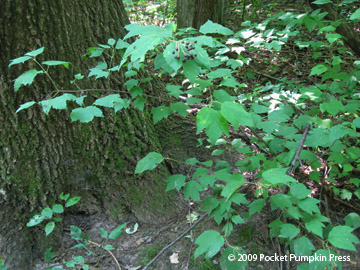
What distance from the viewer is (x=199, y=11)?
4164mm

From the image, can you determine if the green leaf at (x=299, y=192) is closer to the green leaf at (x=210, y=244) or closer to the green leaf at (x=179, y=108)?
the green leaf at (x=210, y=244)

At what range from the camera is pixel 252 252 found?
2037mm

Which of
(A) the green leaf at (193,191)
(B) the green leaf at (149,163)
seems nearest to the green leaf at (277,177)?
(A) the green leaf at (193,191)

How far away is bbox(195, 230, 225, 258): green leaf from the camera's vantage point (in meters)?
1.41

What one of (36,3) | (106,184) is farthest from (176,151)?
(36,3)

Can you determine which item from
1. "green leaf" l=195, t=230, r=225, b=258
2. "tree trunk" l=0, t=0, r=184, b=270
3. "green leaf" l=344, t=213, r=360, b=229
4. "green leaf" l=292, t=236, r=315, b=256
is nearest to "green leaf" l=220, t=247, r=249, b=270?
"green leaf" l=195, t=230, r=225, b=258

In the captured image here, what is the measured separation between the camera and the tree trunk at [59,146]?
6.53 feet

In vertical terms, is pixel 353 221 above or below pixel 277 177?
below

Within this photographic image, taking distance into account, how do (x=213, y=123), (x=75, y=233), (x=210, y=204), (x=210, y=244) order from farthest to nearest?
(x=75, y=233)
(x=210, y=204)
(x=210, y=244)
(x=213, y=123)

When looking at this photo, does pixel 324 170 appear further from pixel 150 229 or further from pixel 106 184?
pixel 106 184

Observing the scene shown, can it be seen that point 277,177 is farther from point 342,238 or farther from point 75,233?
point 75,233

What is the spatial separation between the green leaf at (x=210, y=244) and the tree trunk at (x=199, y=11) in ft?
11.3

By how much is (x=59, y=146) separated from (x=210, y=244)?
54.6 inches


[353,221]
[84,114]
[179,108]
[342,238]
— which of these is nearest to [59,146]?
[84,114]
